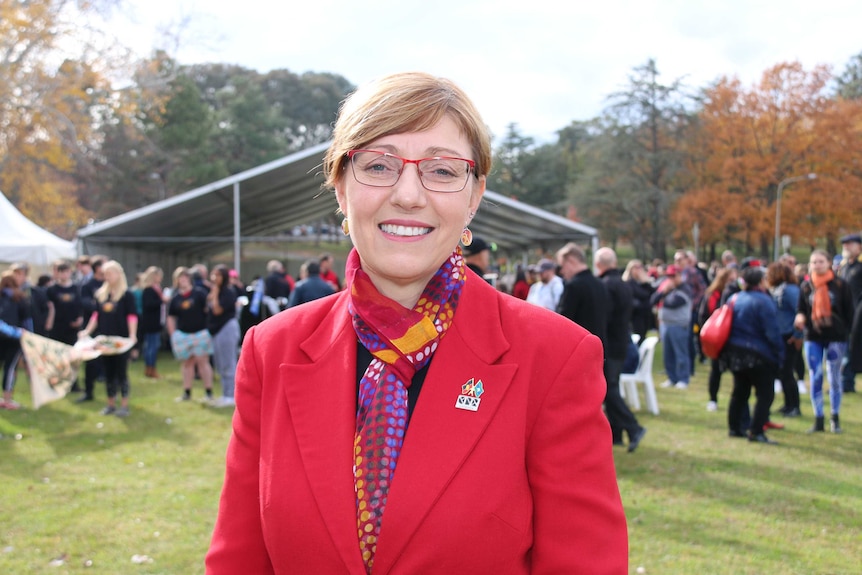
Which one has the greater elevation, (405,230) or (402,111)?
(402,111)

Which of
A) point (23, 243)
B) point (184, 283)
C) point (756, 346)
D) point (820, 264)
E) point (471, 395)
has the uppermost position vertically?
point (23, 243)

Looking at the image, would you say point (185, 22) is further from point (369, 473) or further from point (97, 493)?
point (369, 473)

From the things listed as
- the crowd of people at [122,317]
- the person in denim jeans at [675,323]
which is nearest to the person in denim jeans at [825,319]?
the person in denim jeans at [675,323]

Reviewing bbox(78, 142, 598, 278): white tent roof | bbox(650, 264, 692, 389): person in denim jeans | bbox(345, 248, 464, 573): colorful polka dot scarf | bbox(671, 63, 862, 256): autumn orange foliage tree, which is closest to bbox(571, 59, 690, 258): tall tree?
bbox(671, 63, 862, 256): autumn orange foliage tree

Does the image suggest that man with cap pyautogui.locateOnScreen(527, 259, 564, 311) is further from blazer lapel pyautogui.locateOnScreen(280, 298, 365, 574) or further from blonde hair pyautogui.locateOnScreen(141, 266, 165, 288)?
blazer lapel pyautogui.locateOnScreen(280, 298, 365, 574)

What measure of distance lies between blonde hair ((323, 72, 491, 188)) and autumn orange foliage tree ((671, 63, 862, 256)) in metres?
45.0

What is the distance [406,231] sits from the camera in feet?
5.70

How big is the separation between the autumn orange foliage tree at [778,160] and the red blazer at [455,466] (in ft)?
148

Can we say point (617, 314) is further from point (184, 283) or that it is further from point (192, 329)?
point (184, 283)

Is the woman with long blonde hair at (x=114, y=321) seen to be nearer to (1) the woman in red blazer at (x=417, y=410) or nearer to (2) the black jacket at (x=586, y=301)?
(2) the black jacket at (x=586, y=301)

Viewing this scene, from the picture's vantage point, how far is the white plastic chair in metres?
10.4

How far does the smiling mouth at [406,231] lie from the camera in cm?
174

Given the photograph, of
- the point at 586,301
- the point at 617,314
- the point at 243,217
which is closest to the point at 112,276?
the point at 586,301

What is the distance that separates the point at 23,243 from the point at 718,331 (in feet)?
45.1
